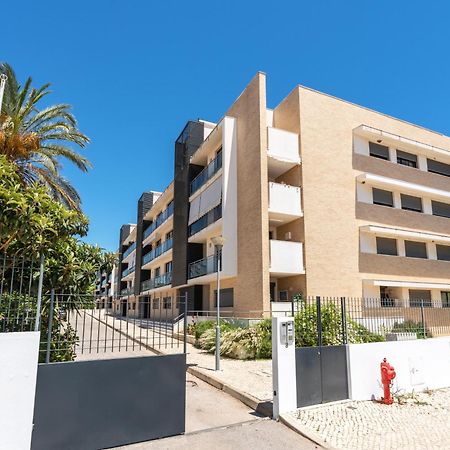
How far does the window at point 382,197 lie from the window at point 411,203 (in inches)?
43.1

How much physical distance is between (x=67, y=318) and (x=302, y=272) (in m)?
15.0

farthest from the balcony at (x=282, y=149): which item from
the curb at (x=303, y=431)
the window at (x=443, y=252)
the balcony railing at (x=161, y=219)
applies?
the curb at (x=303, y=431)

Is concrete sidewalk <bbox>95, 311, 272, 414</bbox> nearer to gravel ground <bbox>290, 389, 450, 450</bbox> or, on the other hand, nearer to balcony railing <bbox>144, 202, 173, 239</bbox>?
gravel ground <bbox>290, 389, 450, 450</bbox>

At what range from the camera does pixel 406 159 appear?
87.4ft

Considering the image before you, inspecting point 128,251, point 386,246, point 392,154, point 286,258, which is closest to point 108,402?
point 286,258

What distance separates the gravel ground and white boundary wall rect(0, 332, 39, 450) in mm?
4585

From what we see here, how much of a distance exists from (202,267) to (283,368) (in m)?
17.8

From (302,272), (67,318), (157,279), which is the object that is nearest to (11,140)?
(67,318)

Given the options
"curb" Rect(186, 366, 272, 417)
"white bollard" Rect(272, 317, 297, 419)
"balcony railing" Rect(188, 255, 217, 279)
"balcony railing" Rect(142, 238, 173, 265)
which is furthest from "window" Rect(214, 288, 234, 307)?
"white bollard" Rect(272, 317, 297, 419)

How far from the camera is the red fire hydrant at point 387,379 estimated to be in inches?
342

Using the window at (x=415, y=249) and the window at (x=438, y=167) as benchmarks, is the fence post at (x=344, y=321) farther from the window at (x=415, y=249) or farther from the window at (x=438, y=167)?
the window at (x=438, y=167)

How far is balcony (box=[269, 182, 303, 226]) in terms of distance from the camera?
20781 mm

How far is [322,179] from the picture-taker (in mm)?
22328

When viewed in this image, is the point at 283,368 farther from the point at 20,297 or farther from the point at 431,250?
the point at 431,250
